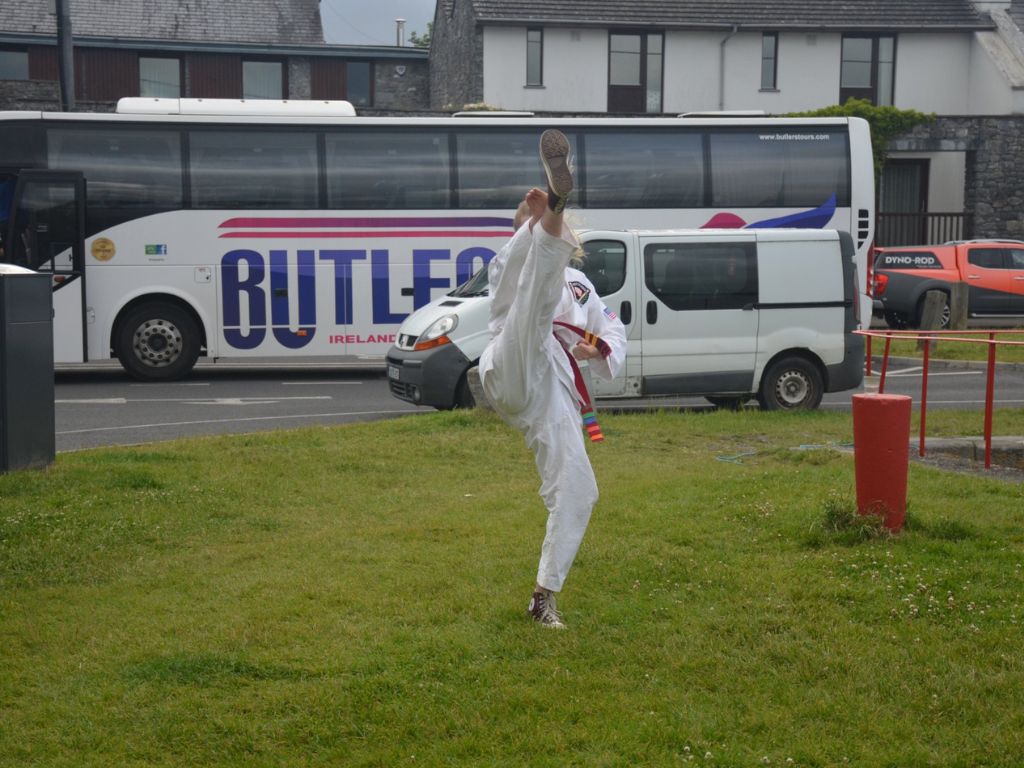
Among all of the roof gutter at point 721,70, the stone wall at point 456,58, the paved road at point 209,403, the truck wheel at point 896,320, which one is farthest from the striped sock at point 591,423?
the roof gutter at point 721,70

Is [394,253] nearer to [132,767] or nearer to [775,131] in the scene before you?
[775,131]

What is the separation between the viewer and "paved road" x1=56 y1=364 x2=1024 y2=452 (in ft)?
42.5

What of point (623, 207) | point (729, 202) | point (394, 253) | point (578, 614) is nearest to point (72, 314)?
point (394, 253)

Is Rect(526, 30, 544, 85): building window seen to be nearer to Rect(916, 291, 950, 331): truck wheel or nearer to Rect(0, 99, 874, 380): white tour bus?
Rect(916, 291, 950, 331): truck wheel

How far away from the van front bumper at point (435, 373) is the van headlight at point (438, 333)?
0.05 meters

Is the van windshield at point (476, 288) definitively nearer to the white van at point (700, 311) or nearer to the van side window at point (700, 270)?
the white van at point (700, 311)

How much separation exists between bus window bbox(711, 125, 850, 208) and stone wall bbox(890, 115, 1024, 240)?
16832 mm

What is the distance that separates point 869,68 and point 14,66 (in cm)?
2615

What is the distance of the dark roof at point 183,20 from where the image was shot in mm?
39469

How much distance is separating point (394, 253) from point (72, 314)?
4.51 meters

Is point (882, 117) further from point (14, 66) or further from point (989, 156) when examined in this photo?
point (14, 66)

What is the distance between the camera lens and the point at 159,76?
40094 mm

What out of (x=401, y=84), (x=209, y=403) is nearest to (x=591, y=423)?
(x=209, y=403)

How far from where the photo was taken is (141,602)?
591 centimetres
